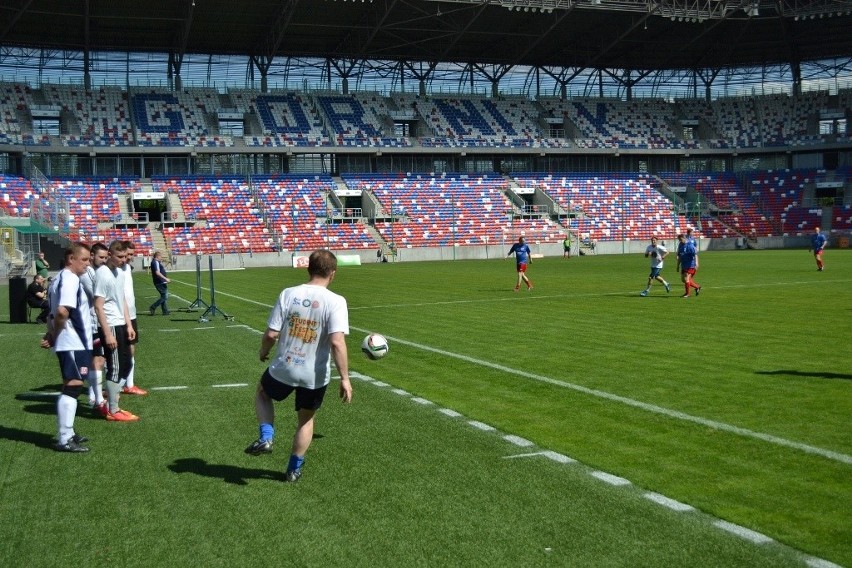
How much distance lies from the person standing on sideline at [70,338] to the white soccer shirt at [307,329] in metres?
2.70

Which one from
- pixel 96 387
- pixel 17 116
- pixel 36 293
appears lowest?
pixel 96 387

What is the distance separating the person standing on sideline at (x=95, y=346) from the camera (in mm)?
10344

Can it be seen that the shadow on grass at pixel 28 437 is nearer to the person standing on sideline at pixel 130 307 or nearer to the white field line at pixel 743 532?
the person standing on sideline at pixel 130 307

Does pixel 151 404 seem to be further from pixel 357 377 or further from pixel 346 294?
pixel 346 294

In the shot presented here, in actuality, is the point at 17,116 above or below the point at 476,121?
below

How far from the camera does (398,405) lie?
1062 cm

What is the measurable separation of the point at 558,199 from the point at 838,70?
28.9 metres

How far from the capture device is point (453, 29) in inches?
2591

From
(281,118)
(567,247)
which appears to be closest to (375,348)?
(567,247)

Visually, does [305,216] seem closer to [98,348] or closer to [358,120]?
[358,120]

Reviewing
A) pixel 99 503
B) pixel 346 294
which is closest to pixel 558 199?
pixel 346 294

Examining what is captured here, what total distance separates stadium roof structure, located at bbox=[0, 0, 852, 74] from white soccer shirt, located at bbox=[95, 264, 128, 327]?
49.8 metres

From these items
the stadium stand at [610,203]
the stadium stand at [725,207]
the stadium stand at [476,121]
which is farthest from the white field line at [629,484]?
the stadium stand at [725,207]

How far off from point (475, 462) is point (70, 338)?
164 inches
